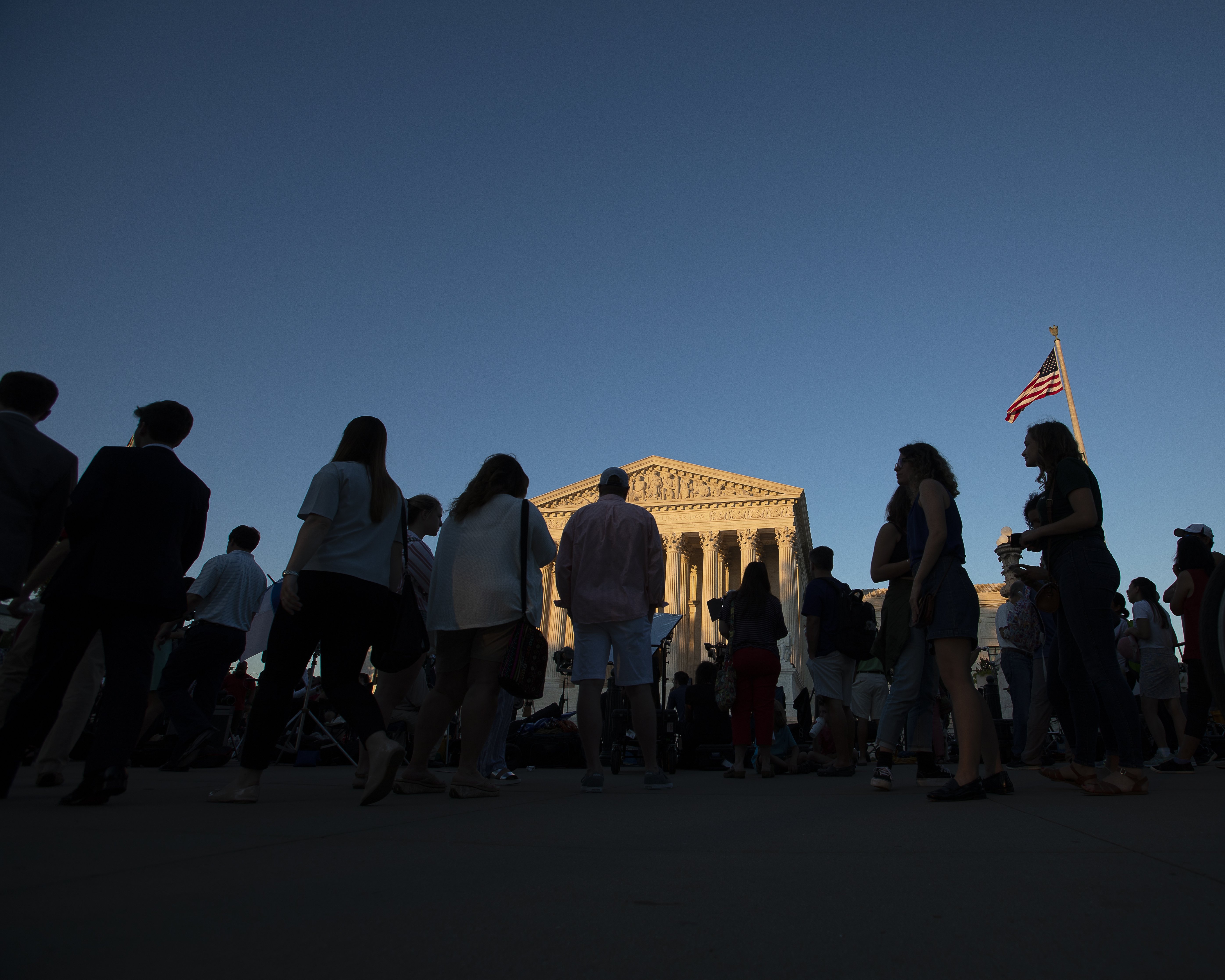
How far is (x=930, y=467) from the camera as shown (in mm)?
5238

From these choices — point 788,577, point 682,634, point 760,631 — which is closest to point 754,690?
point 760,631

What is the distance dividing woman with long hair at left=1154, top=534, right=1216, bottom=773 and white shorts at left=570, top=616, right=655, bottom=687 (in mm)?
4621

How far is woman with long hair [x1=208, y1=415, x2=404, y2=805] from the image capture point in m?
3.96

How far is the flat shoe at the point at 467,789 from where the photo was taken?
14.9 ft

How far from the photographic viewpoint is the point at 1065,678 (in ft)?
15.9

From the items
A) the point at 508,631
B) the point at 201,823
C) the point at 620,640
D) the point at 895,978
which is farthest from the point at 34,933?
the point at 620,640

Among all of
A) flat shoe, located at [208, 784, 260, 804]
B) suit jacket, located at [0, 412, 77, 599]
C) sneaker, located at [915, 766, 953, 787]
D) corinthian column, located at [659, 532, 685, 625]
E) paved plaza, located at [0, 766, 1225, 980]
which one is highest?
corinthian column, located at [659, 532, 685, 625]

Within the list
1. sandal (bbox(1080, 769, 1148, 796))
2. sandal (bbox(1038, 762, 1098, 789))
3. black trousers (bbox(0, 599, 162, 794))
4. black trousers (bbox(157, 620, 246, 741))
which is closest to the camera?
black trousers (bbox(0, 599, 162, 794))

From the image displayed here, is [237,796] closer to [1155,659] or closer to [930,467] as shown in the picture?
[930,467]

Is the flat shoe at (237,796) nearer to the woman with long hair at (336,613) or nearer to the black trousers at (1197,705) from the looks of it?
the woman with long hair at (336,613)

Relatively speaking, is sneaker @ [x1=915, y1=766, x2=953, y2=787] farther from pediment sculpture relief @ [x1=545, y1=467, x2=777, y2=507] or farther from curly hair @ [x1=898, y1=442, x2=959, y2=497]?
pediment sculpture relief @ [x1=545, y1=467, x2=777, y2=507]

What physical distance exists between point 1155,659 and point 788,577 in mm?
39997

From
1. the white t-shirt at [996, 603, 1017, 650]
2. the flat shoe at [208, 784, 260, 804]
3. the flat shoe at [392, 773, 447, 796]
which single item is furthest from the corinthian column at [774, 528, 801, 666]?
the flat shoe at [208, 784, 260, 804]

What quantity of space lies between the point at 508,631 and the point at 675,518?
43.8 m
